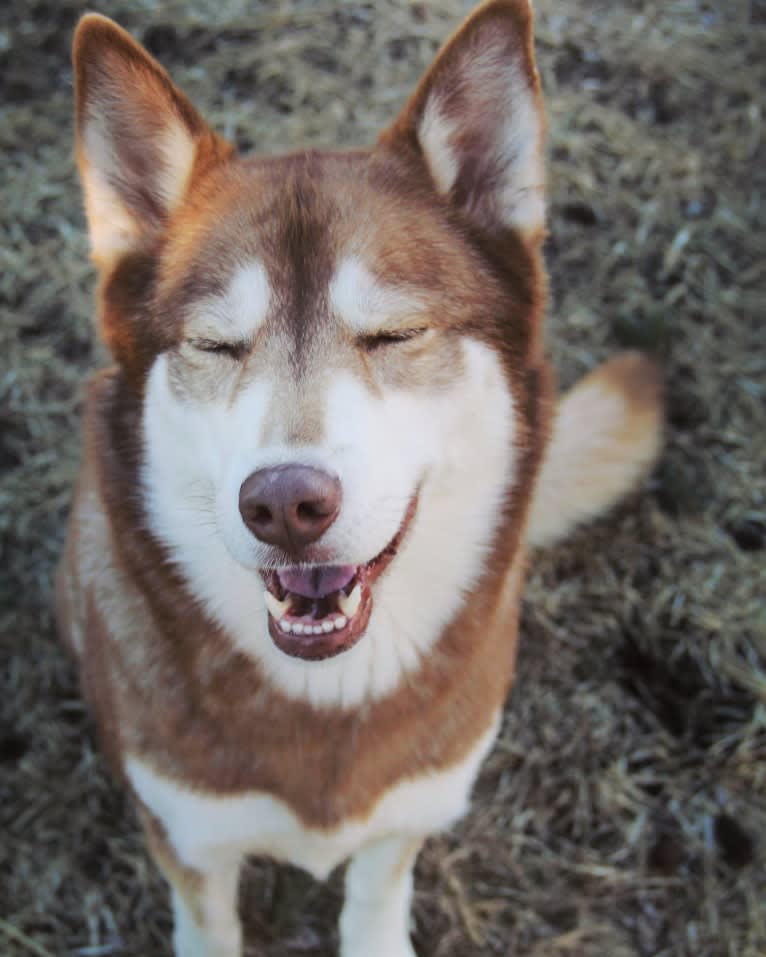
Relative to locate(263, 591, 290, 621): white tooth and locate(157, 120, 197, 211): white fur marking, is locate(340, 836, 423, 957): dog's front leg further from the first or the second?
locate(157, 120, 197, 211): white fur marking

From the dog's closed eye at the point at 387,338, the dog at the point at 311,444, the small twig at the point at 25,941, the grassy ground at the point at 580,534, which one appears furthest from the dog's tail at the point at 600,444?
the small twig at the point at 25,941

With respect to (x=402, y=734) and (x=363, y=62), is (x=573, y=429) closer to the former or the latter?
(x=402, y=734)

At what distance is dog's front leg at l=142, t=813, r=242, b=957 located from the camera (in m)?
2.32

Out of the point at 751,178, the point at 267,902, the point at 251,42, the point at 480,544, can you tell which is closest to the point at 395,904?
the point at 267,902

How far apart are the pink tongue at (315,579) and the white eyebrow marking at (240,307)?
0.43 m

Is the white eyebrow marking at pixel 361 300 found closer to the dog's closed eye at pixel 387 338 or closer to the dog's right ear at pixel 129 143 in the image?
the dog's closed eye at pixel 387 338

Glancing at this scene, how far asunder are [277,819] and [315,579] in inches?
23.3

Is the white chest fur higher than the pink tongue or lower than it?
lower

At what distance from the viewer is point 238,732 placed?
6.89 feet

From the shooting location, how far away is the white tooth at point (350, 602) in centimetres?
186

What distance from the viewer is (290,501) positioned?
1626 mm

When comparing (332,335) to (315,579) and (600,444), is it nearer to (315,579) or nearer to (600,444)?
(315,579)

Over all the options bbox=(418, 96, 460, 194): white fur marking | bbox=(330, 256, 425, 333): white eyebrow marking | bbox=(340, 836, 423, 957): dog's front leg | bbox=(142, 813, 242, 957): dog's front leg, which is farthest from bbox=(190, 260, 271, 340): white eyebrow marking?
bbox=(340, 836, 423, 957): dog's front leg

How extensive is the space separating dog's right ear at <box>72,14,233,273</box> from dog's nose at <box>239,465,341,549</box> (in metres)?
0.67
